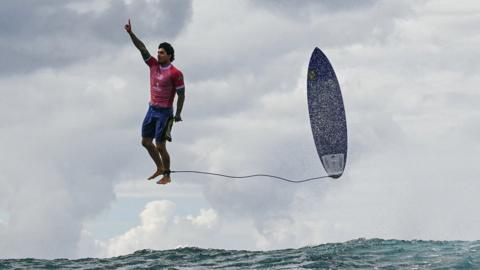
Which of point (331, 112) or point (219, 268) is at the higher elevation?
point (331, 112)

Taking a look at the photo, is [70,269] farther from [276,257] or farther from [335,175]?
[335,175]

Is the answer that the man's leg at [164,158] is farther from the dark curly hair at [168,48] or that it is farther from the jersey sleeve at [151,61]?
the dark curly hair at [168,48]

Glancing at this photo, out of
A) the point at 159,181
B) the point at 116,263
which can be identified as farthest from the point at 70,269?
the point at 159,181

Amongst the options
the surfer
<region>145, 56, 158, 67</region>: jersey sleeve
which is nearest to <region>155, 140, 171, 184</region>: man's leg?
the surfer

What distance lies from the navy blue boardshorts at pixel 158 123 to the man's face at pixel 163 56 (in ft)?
4.03

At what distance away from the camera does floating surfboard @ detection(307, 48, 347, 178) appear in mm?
21594

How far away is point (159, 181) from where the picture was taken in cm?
1816

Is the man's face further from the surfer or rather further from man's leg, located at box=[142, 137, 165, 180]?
man's leg, located at box=[142, 137, 165, 180]

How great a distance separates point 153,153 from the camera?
59.7 feet

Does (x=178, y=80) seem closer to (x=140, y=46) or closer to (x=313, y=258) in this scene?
(x=140, y=46)

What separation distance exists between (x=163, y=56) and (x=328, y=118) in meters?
6.56

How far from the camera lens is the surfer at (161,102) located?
57.0 feet

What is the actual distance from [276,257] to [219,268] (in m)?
2.34

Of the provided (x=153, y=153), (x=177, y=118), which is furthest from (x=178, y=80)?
(x=153, y=153)
